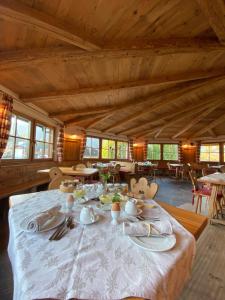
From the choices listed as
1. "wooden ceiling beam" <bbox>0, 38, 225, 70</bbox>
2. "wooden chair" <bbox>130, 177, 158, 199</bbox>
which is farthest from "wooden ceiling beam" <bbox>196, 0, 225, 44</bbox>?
"wooden chair" <bbox>130, 177, 158, 199</bbox>

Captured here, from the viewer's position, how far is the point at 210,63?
9.83 feet

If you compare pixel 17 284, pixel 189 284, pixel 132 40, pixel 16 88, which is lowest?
pixel 189 284

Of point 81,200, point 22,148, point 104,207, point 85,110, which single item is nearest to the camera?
point 104,207

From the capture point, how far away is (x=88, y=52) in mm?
2080

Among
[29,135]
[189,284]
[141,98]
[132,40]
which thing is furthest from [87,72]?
[189,284]

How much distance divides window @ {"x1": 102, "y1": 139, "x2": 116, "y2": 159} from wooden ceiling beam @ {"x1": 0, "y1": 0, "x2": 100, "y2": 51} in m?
6.52

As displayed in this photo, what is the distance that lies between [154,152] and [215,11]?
8.80m

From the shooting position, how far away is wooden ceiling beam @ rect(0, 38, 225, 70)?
80.7 inches

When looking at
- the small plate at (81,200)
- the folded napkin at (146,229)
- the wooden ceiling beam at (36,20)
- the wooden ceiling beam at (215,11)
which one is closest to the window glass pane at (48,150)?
the wooden ceiling beam at (36,20)

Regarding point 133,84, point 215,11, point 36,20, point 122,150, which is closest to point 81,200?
point 36,20

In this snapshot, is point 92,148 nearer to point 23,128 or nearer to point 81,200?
point 23,128

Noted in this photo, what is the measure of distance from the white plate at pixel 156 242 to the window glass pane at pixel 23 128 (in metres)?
3.85

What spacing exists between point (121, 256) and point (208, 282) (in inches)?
55.4

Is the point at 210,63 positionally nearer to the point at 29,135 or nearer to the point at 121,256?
the point at 121,256
